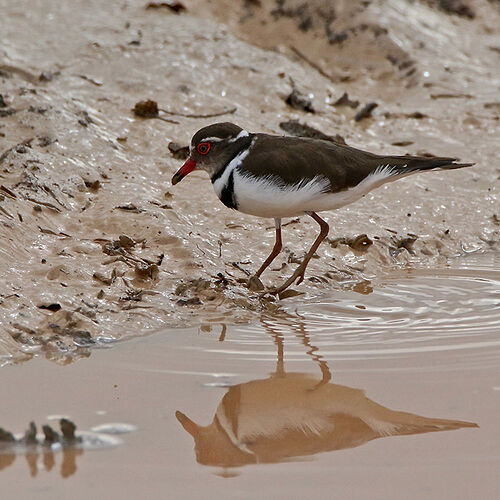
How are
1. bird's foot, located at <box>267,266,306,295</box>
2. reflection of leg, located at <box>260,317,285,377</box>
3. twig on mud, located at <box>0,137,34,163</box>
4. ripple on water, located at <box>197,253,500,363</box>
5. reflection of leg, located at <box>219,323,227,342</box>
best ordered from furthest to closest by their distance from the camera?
twig on mud, located at <box>0,137,34,163</box> → bird's foot, located at <box>267,266,306,295</box> → reflection of leg, located at <box>219,323,227,342</box> → ripple on water, located at <box>197,253,500,363</box> → reflection of leg, located at <box>260,317,285,377</box>

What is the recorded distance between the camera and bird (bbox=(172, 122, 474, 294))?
6.16 m

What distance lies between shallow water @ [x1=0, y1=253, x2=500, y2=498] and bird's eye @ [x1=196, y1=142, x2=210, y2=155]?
4.12ft

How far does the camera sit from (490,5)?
12203 millimetres

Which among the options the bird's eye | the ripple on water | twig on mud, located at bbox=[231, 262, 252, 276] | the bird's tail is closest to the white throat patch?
the bird's eye

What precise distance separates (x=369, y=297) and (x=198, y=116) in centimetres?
303

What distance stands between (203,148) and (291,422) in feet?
8.72

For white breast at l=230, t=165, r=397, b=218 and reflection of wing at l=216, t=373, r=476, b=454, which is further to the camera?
white breast at l=230, t=165, r=397, b=218

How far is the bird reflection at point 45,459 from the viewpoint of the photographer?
3938 millimetres

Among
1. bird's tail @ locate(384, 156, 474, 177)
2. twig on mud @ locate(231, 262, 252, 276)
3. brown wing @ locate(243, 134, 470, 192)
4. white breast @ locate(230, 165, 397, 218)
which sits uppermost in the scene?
bird's tail @ locate(384, 156, 474, 177)

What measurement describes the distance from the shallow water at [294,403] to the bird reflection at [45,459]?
21 millimetres

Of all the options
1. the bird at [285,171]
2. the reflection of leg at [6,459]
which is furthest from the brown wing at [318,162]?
the reflection of leg at [6,459]

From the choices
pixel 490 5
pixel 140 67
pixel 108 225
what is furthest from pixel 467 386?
pixel 490 5

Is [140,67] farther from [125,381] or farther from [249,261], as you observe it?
[125,381]

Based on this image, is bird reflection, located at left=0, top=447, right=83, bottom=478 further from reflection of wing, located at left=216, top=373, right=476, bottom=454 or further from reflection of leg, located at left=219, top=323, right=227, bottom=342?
reflection of leg, located at left=219, top=323, right=227, bottom=342
